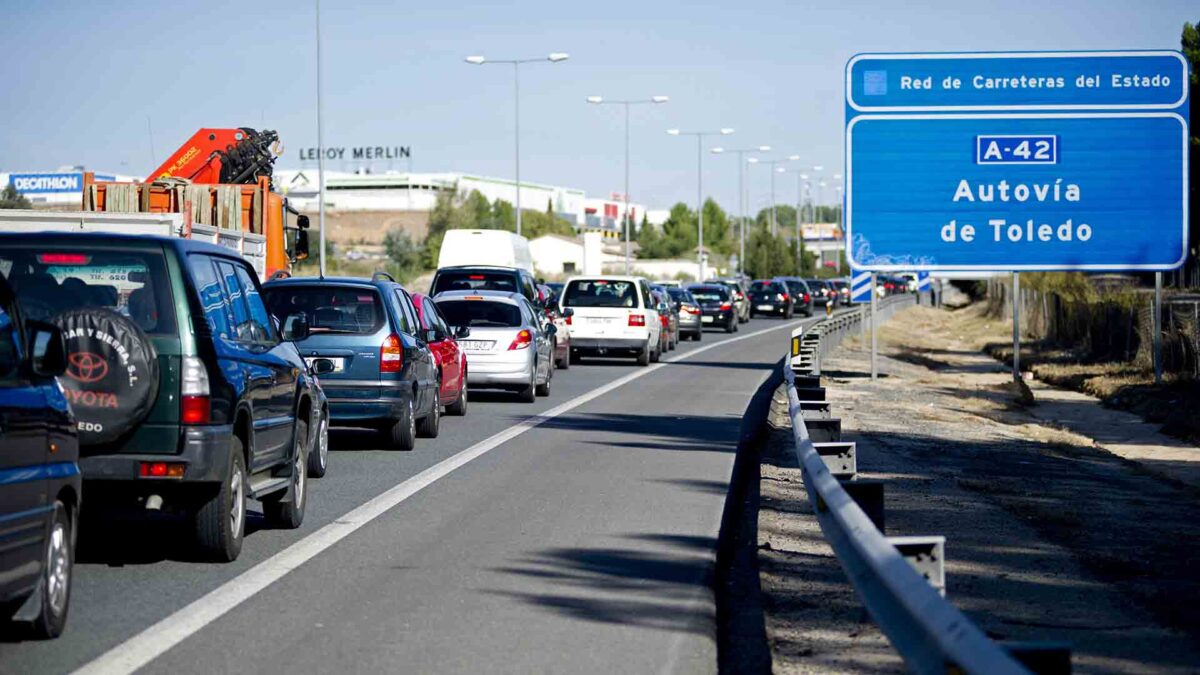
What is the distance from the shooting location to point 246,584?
9008 millimetres

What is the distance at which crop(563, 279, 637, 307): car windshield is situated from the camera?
115 feet

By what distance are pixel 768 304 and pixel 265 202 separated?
45.2 meters

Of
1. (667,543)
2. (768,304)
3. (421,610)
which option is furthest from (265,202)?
(768,304)

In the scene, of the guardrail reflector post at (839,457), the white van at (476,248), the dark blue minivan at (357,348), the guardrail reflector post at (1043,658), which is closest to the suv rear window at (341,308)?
the dark blue minivan at (357,348)

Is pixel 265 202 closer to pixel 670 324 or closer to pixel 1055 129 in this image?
pixel 1055 129

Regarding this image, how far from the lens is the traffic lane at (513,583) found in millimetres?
7324

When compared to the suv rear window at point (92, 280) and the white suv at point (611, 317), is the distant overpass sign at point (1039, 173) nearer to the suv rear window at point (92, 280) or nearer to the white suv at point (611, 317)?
the white suv at point (611, 317)

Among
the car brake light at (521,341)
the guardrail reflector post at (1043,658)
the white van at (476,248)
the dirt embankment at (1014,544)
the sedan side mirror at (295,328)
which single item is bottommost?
the dirt embankment at (1014,544)

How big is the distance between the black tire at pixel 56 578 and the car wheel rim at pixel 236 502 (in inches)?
72.5

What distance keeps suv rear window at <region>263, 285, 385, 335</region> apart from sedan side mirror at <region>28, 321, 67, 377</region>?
874cm

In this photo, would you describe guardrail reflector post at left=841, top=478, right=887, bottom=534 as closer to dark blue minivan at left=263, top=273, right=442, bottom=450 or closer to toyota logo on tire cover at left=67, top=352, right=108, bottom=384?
toyota logo on tire cover at left=67, top=352, right=108, bottom=384

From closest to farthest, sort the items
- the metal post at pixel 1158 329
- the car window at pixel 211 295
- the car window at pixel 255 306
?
the car window at pixel 211 295
the car window at pixel 255 306
the metal post at pixel 1158 329

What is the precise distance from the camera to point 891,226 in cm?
2798

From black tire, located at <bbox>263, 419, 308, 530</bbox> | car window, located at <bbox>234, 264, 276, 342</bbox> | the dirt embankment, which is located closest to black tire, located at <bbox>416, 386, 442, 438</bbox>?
the dirt embankment
